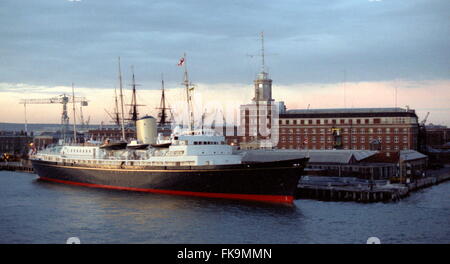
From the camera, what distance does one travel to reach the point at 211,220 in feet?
131

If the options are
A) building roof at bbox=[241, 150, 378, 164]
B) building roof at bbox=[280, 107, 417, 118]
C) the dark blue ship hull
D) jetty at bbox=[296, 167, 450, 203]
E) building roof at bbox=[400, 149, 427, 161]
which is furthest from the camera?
building roof at bbox=[280, 107, 417, 118]

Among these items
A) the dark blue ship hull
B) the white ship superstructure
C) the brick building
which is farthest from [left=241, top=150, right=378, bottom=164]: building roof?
the dark blue ship hull

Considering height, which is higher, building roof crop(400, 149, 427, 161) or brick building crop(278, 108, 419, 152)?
brick building crop(278, 108, 419, 152)

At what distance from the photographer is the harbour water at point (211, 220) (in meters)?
34.4

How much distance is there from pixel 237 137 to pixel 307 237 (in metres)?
70.7

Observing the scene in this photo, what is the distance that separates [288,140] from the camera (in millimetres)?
100500

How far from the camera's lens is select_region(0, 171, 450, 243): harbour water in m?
34.4

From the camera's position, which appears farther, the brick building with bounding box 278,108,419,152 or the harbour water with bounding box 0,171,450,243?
the brick building with bounding box 278,108,419,152

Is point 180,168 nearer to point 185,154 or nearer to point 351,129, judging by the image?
point 185,154

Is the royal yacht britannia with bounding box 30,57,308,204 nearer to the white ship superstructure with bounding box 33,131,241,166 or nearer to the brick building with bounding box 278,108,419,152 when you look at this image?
the white ship superstructure with bounding box 33,131,241,166

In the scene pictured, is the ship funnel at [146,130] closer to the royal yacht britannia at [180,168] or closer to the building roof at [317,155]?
the royal yacht britannia at [180,168]

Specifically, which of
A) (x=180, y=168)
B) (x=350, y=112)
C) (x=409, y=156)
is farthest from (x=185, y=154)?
(x=350, y=112)

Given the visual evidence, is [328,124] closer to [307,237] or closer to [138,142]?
[138,142]
